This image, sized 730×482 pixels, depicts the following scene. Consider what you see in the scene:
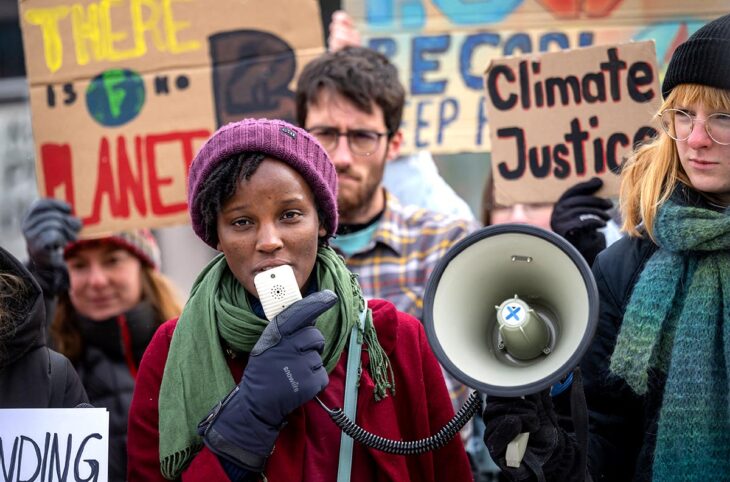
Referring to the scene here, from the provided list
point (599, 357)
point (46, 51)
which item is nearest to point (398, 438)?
point (599, 357)

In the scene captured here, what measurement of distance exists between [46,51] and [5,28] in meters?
4.65

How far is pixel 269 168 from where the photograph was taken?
2594mm

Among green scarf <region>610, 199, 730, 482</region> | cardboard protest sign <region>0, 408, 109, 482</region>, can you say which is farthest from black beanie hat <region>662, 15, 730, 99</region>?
cardboard protest sign <region>0, 408, 109, 482</region>

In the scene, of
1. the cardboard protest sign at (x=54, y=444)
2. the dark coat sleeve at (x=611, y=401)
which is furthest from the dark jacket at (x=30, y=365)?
the dark coat sleeve at (x=611, y=401)

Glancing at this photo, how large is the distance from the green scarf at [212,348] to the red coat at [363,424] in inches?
1.6

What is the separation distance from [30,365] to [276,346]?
84 centimetres

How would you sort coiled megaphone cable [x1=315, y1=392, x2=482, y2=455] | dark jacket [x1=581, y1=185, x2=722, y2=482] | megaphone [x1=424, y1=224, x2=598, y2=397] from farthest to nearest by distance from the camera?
dark jacket [x1=581, y1=185, x2=722, y2=482], coiled megaphone cable [x1=315, y1=392, x2=482, y2=455], megaphone [x1=424, y1=224, x2=598, y2=397]

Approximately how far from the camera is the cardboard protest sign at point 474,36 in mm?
4543

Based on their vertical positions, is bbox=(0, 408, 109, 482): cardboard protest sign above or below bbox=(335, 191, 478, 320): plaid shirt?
below

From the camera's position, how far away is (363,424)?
8.38 feet

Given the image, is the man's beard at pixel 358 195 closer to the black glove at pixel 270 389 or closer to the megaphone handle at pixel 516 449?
the black glove at pixel 270 389

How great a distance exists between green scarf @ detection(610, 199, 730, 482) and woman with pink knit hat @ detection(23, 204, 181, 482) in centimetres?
214

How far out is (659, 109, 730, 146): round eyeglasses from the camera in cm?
260

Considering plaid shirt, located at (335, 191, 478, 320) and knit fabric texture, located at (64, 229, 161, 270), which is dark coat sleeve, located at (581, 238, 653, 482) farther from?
knit fabric texture, located at (64, 229, 161, 270)
